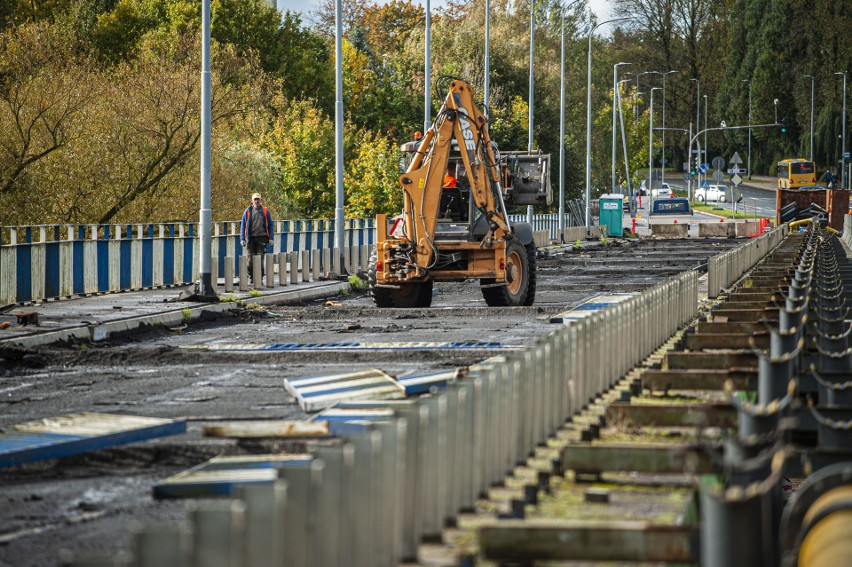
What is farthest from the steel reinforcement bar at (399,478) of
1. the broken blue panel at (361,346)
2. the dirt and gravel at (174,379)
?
the broken blue panel at (361,346)

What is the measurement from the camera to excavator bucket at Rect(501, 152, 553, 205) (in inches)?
1086

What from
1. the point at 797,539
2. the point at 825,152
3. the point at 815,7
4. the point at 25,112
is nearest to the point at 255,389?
the point at 797,539

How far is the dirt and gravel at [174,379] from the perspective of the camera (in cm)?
834

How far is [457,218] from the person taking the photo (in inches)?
1062

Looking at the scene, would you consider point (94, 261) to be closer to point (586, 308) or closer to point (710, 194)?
point (586, 308)

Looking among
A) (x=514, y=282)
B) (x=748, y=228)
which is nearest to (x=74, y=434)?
(x=514, y=282)

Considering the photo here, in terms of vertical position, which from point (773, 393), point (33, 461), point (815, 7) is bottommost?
point (33, 461)

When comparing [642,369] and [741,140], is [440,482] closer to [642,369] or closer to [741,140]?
[642,369]

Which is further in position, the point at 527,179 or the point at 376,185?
the point at 376,185

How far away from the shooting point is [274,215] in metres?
52.3

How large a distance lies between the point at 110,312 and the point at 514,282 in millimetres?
7412

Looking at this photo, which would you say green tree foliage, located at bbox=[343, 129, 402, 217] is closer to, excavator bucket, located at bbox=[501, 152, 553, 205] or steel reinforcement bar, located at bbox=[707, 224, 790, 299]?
steel reinforcement bar, located at bbox=[707, 224, 790, 299]

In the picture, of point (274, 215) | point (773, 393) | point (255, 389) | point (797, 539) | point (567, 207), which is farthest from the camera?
point (567, 207)

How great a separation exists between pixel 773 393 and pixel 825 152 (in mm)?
124112
